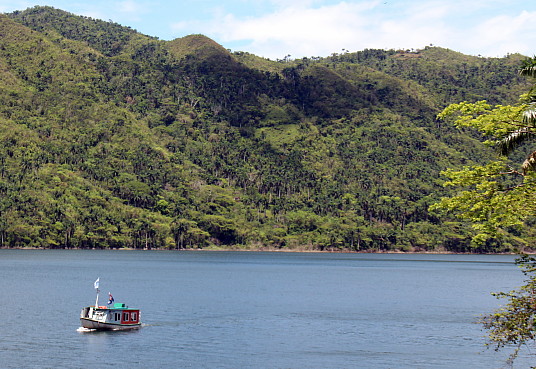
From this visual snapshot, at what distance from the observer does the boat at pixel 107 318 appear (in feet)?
278

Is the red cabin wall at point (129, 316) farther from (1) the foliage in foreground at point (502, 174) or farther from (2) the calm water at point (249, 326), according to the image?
(1) the foliage in foreground at point (502, 174)

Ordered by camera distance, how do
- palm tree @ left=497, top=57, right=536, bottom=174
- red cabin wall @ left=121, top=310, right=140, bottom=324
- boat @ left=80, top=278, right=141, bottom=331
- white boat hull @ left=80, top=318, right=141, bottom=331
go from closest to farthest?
1. palm tree @ left=497, top=57, right=536, bottom=174
2. white boat hull @ left=80, top=318, right=141, bottom=331
3. boat @ left=80, top=278, right=141, bottom=331
4. red cabin wall @ left=121, top=310, right=140, bottom=324

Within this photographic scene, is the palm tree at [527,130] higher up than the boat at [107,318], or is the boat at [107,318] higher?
the palm tree at [527,130]

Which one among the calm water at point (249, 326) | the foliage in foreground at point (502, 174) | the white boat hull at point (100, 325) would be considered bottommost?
the calm water at point (249, 326)

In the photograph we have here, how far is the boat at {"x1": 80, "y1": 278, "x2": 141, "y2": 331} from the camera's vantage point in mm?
84688

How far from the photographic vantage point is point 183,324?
93938 mm

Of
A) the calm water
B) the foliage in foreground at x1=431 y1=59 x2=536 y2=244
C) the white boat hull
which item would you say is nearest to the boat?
the white boat hull

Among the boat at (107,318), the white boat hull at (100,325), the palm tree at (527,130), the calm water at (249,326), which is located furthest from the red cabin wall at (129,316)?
the palm tree at (527,130)

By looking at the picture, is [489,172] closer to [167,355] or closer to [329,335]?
[167,355]

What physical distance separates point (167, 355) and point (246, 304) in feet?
171

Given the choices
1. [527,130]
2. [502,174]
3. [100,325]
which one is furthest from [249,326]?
[527,130]

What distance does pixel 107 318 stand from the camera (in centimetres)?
8538

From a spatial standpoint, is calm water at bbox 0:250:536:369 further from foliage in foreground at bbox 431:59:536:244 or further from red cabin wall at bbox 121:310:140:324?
foliage in foreground at bbox 431:59:536:244

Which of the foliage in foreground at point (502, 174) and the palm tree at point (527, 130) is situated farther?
the foliage in foreground at point (502, 174)
